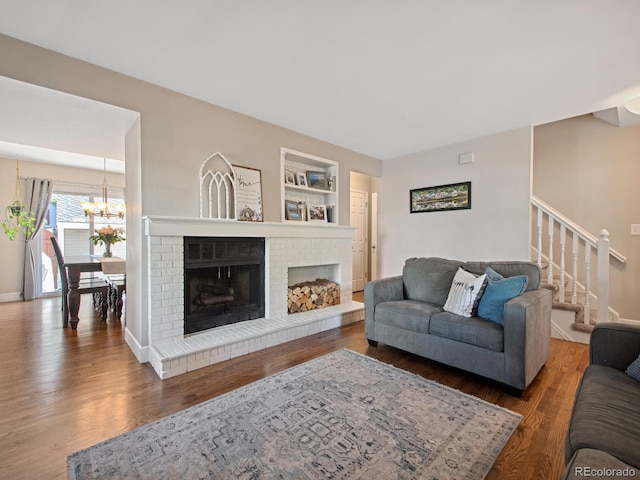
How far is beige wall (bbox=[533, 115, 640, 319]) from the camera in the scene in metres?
3.51

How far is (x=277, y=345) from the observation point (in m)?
3.00

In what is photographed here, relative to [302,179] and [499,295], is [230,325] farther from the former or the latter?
[499,295]

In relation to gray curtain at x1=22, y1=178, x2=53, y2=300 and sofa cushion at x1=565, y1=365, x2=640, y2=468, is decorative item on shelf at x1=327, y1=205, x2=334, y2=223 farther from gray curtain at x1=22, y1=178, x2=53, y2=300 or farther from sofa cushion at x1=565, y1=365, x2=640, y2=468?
gray curtain at x1=22, y1=178, x2=53, y2=300

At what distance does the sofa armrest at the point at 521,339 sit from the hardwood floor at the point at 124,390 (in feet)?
0.55

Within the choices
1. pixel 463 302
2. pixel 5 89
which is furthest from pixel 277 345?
pixel 5 89

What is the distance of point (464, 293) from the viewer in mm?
2432

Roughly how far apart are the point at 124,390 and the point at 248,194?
2.06 meters

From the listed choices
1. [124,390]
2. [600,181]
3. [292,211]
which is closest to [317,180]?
[292,211]

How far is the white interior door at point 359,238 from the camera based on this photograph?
5715 mm

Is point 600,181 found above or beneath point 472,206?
above

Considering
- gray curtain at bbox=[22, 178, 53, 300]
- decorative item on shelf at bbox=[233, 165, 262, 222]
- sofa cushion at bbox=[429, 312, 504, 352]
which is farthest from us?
gray curtain at bbox=[22, 178, 53, 300]

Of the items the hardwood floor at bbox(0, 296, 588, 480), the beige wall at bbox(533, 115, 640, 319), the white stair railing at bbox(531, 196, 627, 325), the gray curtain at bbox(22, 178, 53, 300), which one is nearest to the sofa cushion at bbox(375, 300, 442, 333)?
the hardwood floor at bbox(0, 296, 588, 480)

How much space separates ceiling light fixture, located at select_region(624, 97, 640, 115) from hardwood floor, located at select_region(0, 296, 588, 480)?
8.56 feet

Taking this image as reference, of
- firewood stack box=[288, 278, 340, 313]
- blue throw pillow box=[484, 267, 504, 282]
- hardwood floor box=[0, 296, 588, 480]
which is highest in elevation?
blue throw pillow box=[484, 267, 504, 282]
